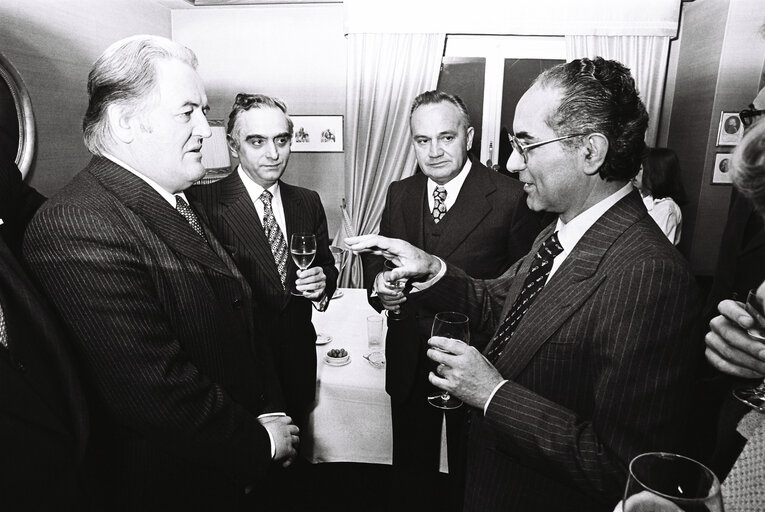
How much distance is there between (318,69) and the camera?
580cm

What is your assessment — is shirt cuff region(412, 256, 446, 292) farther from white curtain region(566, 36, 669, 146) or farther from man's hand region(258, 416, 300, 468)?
white curtain region(566, 36, 669, 146)

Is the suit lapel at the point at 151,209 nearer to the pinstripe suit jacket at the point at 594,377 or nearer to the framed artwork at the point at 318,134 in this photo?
the pinstripe suit jacket at the point at 594,377

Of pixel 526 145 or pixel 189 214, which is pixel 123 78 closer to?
pixel 189 214

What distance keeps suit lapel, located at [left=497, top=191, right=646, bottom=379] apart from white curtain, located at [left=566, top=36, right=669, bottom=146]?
190 inches

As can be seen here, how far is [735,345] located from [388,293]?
3.95 ft

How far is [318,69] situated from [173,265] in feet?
16.5

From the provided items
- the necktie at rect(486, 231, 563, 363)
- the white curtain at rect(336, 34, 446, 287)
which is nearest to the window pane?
the white curtain at rect(336, 34, 446, 287)

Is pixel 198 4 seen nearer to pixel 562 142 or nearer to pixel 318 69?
pixel 318 69

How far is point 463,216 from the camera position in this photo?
247 centimetres

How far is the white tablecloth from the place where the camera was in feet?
7.64

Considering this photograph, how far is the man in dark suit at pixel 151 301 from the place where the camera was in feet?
4.00

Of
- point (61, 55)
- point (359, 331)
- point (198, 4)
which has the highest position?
point (198, 4)

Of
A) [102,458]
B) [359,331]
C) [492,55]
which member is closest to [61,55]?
[359,331]

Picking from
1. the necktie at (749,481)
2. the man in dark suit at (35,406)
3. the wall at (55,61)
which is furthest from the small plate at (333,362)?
the wall at (55,61)
